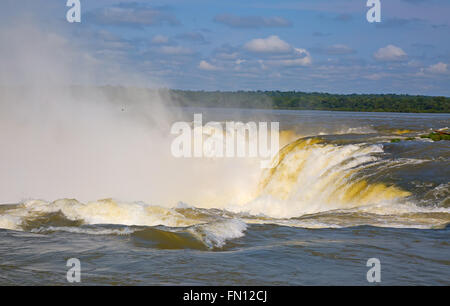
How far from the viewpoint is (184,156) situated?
26250 millimetres

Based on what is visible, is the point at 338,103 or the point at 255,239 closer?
the point at 255,239

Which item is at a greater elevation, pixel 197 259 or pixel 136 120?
pixel 136 120

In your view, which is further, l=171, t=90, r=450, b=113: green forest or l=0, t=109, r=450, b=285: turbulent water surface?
l=171, t=90, r=450, b=113: green forest

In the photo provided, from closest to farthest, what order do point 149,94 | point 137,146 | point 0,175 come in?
point 0,175
point 137,146
point 149,94

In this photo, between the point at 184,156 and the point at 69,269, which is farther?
the point at 184,156

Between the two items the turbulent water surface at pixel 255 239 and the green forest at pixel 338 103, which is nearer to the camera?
the turbulent water surface at pixel 255 239

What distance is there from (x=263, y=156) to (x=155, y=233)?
15.8 meters

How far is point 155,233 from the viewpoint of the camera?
920 centimetres

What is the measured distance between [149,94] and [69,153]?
1056 centimetres
